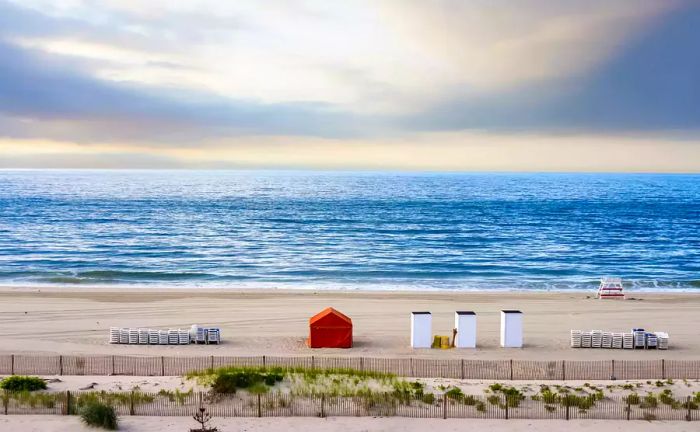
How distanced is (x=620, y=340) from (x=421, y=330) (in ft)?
31.8

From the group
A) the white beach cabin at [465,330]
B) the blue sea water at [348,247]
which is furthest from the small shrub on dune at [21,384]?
the blue sea water at [348,247]

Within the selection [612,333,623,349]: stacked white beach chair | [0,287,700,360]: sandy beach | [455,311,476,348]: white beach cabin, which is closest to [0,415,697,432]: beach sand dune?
[0,287,700,360]: sandy beach

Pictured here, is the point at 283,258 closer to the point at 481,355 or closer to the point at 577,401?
the point at 481,355

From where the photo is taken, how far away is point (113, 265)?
58625 mm

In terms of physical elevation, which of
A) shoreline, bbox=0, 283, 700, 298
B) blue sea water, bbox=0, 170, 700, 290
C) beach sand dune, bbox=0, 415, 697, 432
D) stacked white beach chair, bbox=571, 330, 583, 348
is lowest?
beach sand dune, bbox=0, 415, 697, 432

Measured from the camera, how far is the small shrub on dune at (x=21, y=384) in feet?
68.1

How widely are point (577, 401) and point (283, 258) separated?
148 ft

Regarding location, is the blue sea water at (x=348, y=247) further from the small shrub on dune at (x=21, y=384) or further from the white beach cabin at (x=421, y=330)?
the small shrub on dune at (x=21, y=384)

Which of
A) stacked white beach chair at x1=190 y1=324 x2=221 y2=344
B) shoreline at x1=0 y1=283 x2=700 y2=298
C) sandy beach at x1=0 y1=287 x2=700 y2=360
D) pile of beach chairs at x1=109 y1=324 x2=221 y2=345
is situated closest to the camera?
sandy beach at x1=0 y1=287 x2=700 y2=360

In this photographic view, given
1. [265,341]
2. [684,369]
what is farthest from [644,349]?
[265,341]

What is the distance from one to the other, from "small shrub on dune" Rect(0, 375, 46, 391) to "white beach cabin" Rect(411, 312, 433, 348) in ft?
52.7

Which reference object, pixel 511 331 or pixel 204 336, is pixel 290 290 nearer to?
pixel 204 336

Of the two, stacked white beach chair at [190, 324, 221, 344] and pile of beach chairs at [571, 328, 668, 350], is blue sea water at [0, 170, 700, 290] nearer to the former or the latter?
stacked white beach chair at [190, 324, 221, 344]

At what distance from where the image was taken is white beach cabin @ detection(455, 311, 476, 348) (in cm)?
2964
